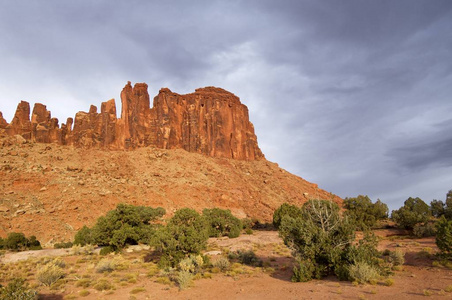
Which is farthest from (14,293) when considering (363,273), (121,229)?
(121,229)

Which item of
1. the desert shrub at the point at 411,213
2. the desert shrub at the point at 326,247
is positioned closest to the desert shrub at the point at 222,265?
the desert shrub at the point at 326,247

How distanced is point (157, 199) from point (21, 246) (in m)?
22.9

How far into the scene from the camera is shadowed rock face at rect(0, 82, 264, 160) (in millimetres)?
71000

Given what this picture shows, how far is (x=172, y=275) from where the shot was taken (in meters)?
17.1

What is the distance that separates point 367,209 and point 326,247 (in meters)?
33.0

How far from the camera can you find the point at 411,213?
38.3m

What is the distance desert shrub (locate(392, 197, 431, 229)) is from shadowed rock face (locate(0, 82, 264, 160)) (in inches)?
1931

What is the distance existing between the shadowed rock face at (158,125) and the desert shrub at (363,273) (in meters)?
67.6

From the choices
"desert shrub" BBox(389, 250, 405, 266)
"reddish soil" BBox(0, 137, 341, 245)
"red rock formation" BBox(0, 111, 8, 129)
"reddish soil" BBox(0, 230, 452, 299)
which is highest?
"red rock formation" BBox(0, 111, 8, 129)

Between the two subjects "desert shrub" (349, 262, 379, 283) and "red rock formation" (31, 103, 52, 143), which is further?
"red rock formation" (31, 103, 52, 143)

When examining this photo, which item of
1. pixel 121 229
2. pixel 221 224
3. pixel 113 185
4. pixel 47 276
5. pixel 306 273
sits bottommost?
pixel 47 276

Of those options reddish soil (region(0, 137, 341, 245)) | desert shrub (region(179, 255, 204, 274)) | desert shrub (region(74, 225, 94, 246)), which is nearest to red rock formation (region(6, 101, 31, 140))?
reddish soil (region(0, 137, 341, 245))

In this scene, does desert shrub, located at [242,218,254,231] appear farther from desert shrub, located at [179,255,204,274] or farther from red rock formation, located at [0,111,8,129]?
red rock formation, located at [0,111,8,129]

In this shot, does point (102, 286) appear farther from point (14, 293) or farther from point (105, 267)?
point (14, 293)
